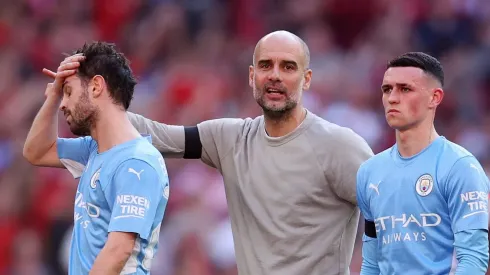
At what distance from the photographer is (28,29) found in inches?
513

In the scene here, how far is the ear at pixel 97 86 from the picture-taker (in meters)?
5.74

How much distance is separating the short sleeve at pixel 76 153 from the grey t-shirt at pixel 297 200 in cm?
79

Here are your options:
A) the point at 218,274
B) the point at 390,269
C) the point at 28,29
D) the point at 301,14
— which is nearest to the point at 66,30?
the point at 28,29

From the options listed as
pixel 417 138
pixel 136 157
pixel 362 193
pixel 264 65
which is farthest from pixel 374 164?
pixel 136 157

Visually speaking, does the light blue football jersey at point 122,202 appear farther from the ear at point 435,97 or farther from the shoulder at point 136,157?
the ear at point 435,97

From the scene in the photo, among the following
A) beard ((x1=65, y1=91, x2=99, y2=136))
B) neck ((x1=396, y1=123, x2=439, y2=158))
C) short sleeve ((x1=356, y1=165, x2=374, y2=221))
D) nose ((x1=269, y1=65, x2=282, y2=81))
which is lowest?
short sleeve ((x1=356, y1=165, x2=374, y2=221))

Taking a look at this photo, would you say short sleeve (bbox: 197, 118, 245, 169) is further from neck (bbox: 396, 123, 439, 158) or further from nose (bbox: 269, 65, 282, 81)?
neck (bbox: 396, 123, 439, 158)

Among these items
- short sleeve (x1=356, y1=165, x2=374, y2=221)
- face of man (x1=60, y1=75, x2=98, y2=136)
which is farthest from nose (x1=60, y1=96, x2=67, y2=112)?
short sleeve (x1=356, y1=165, x2=374, y2=221)

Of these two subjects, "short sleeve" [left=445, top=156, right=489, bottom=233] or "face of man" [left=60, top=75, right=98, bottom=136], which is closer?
"short sleeve" [left=445, top=156, right=489, bottom=233]

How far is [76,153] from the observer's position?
247 inches

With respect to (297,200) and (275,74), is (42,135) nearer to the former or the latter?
(275,74)

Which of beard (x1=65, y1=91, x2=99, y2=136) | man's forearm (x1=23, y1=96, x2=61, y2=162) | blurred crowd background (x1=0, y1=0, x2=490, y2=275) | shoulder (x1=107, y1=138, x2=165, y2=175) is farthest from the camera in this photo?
blurred crowd background (x1=0, y1=0, x2=490, y2=275)

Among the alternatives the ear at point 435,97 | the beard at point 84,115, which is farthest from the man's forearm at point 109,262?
the ear at point 435,97

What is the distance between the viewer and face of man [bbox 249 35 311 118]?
619cm
